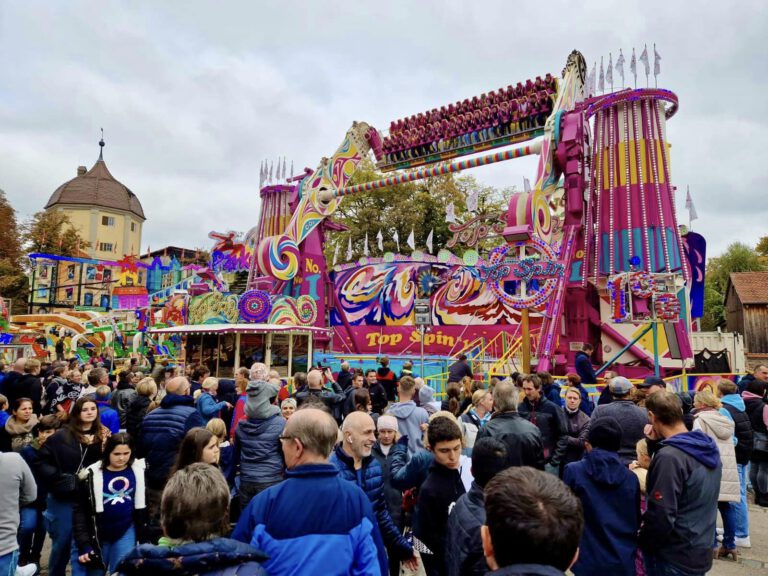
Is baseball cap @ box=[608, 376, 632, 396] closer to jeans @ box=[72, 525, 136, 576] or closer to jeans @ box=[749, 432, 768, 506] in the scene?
jeans @ box=[749, 432, 768, 506]

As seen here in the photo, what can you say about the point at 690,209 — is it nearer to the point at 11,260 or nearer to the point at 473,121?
the point at 473,121

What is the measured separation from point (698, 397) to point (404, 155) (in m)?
16.5

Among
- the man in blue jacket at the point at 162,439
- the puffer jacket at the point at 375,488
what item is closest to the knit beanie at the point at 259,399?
the man in blue jacket at the point at 162,439

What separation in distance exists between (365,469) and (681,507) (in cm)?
188

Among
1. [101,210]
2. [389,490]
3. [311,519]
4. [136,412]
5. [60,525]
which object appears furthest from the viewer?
[101,210]

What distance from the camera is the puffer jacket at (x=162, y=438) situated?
175 inches

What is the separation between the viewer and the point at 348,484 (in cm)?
237

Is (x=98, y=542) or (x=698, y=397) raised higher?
(x=698, y=397)

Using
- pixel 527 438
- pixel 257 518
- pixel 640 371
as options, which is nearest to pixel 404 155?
pixel 640 371

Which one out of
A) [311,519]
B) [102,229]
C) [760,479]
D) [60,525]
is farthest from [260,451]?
[102,229]

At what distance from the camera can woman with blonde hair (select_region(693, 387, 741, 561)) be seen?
4715 mm

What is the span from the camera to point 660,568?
3113 mm

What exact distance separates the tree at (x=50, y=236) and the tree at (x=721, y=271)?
49.7m

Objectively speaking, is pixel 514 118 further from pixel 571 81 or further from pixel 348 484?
pixel 348 484
